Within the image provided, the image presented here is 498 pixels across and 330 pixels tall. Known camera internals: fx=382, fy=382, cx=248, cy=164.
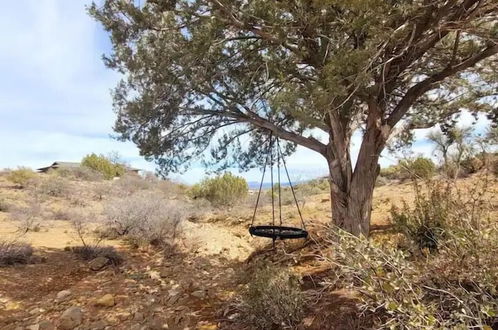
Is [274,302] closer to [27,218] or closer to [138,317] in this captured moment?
[138,317]

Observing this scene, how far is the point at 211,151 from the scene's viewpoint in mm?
6621

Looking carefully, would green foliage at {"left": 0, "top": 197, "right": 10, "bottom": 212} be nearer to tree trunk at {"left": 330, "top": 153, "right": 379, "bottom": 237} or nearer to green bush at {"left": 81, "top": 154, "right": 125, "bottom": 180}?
green bush at {"left": 81, "top": 154, "right": 125, "bottom": 180}

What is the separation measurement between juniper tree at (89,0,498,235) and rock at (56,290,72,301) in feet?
7.45

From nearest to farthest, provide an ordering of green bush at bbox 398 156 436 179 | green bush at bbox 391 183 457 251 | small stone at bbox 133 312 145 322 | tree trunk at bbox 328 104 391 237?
green bush at bbox 398 156 436 179
small stone at bbox 133 312 145 322
green bush at bbox 391 183 457 251
tree trunk at bbox 328 104 391 237

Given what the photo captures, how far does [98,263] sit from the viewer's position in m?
6.69

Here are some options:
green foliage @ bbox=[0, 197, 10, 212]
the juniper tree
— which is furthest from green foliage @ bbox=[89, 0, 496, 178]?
green foliage @ bbox=[0, 197, 10, 212]

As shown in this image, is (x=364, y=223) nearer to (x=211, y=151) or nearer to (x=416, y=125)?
(x=416, y=125)

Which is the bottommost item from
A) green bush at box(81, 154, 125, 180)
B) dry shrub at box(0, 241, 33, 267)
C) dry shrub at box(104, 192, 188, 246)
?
dry shrub at box(0, 241, 33, 267)

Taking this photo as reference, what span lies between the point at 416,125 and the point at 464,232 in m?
3.43

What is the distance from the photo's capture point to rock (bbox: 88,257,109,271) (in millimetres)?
6597

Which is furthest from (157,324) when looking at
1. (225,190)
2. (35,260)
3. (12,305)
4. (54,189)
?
(54,189)

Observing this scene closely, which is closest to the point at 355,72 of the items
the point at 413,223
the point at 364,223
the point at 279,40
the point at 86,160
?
the point at 279,40

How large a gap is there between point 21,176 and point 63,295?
16.2 m

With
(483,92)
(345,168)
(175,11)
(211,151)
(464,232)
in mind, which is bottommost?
(464,232)
